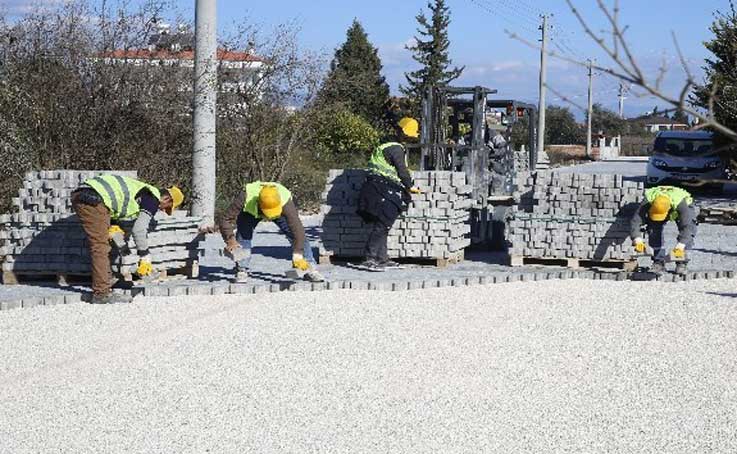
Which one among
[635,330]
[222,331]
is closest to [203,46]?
[222,331]

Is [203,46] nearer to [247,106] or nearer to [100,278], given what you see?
[247,106]

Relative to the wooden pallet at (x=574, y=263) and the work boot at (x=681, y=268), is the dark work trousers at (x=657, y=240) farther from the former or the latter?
the wooden pallet at (x=574, y=263)

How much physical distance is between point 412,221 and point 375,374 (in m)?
5.76

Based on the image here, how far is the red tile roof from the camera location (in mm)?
16406

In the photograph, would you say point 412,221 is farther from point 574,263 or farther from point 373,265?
point 574,263

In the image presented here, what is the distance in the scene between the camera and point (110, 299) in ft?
35.0

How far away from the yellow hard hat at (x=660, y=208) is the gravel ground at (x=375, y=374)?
136 cm

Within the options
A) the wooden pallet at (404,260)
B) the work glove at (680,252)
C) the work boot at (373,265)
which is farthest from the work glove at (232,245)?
the work glove at (680,252)

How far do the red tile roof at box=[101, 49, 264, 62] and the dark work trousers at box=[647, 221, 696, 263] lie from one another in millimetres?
8252

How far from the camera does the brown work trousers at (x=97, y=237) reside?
1058 centimetres

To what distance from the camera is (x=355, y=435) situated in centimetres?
638

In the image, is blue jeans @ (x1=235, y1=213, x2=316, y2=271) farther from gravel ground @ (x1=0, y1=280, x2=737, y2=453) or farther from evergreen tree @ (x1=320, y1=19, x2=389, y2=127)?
evergreen tree @ (x1=320, y1=19, x2=389, y2=127)

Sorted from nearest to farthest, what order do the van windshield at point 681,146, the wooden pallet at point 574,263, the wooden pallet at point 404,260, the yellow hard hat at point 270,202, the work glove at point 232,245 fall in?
the yellow hard hat at point 270,202, the work glove at point 232,245, the wooden pallet at point 574,263, the wooden pallet at point 404,260, the van windshield at point 681,146

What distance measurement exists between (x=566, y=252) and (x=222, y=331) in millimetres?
5625
